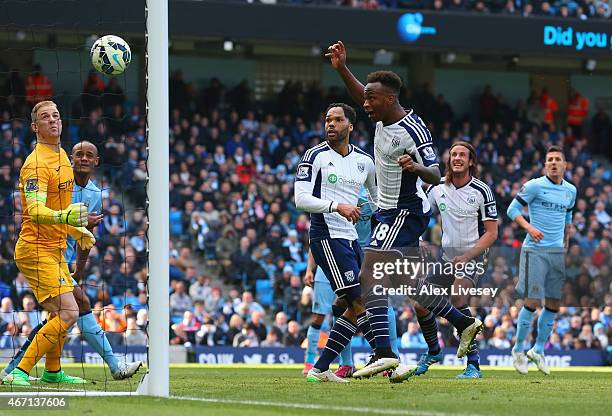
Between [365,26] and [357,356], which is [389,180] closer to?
[357,356]

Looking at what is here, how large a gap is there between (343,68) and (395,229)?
143cm

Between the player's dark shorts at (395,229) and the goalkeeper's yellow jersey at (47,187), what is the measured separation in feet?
8.45

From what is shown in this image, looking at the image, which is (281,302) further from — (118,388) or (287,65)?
(118,388)

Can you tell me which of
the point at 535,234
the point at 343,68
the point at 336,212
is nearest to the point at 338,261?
the point at 336,212

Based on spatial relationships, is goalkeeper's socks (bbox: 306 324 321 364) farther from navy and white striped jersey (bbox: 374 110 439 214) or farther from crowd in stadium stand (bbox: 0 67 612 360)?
crowd in stadium stand (bbox: 0 67 612 360)

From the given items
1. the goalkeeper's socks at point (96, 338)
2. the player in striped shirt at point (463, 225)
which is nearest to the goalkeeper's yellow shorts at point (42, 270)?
the goalkeeper's socks at point (96, 338)

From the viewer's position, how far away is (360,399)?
845 cm

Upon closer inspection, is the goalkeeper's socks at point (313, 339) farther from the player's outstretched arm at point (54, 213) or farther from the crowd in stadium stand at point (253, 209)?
the player's outstretched arm at point (54, 213)

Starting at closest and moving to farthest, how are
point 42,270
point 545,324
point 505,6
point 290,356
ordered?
point 42,270
point 545,324
point 290,356
point 505,6

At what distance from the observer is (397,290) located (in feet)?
34.3

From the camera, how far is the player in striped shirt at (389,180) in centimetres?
1001

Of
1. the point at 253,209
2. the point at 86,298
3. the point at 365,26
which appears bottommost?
the point at 86,298

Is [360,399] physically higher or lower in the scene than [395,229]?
lower

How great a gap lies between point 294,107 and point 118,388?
20.1 m
